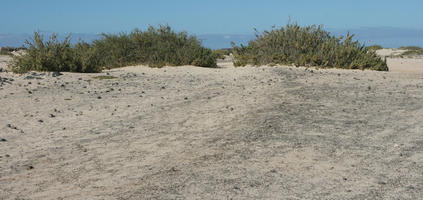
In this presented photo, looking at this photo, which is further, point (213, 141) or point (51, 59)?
point (51, 59)

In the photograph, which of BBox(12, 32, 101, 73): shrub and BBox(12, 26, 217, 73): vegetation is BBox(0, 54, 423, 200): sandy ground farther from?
BBox(12, 26, 217, 73): vegetation

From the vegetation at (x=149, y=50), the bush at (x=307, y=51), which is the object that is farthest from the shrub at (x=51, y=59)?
the bush at (x=307, y=51)

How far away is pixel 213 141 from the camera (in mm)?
8258

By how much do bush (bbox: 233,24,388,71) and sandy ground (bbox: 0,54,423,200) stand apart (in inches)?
245

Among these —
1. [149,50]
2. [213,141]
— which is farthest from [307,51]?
[213,141]

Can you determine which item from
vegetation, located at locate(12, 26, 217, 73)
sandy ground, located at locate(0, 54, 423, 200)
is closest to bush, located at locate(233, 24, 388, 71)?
vegetation, located at locate(12, 26, 217, 73)

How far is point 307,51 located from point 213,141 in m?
14.8

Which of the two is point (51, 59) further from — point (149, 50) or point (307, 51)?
point (307, 51)

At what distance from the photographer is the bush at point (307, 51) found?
2170cm

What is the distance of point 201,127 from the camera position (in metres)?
9.50

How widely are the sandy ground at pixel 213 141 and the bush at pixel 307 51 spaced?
20.4ft

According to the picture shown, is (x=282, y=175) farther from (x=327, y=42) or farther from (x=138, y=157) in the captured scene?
(x=327, y=42)

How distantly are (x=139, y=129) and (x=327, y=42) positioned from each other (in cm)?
1444

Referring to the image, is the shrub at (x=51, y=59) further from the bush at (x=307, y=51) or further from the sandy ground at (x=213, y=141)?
the bush at (x=307, y=51)
